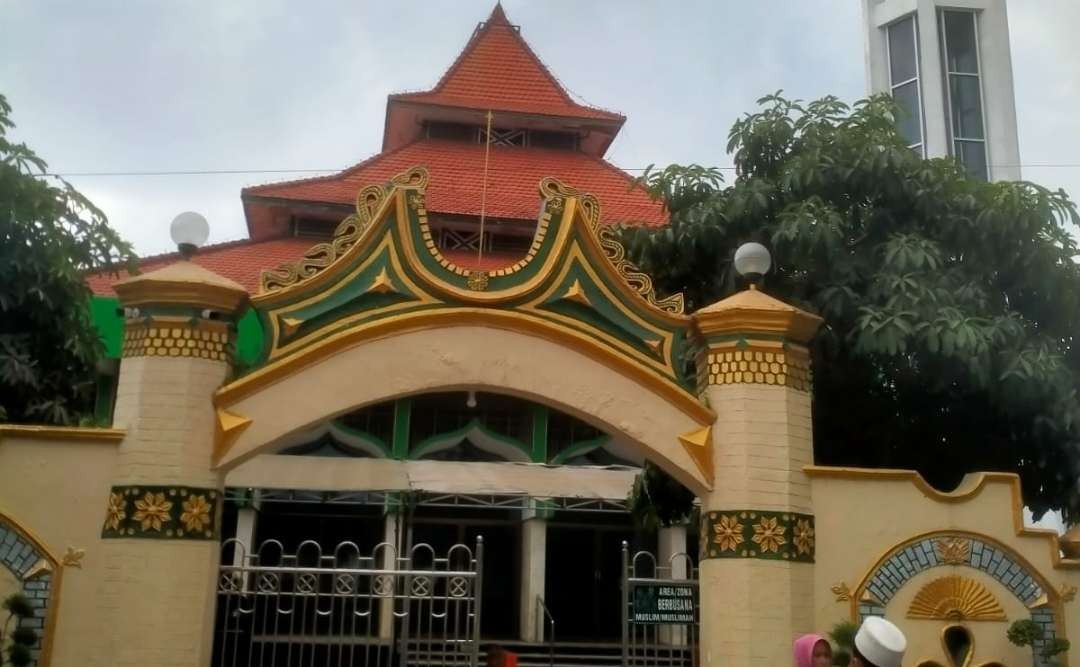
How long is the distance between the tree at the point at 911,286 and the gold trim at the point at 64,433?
5.10 meters

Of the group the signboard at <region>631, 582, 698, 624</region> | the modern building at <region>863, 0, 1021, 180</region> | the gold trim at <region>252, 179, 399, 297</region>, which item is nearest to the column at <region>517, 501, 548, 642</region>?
the signboard at <region>631, 582, 698, 624</region>

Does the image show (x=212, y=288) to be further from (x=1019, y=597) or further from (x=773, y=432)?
(x=1019, y=597)

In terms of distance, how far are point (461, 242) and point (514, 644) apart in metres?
6.03

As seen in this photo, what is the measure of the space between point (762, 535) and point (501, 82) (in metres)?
14.1

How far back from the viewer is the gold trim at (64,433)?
654 cm

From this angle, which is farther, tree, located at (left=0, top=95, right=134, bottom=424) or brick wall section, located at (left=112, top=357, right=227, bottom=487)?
tree, located at (left=0, top=95, right=134, bottom=424)

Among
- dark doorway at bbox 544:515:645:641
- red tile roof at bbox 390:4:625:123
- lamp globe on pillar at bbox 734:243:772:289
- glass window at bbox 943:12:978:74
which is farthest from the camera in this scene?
glass window at bbox 943:12:978:74

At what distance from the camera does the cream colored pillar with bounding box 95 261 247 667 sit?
6.43 metres

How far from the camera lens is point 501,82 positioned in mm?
19688

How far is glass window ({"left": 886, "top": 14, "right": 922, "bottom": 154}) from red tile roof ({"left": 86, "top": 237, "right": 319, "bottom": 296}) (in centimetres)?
1313

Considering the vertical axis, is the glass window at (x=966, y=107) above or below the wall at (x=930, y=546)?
above

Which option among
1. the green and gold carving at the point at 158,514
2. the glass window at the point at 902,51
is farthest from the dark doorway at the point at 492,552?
the glass window at the point at 902,51

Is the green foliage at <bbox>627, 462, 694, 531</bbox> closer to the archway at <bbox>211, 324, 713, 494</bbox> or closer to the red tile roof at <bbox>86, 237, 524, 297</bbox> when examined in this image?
the archway at <bbox>211, 324, 713, 494</bbox>

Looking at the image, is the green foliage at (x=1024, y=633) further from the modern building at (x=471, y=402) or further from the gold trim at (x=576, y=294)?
the gold trim at (x=576, y=294)
